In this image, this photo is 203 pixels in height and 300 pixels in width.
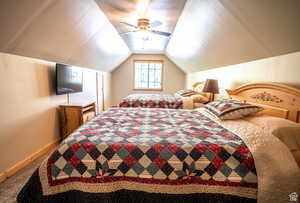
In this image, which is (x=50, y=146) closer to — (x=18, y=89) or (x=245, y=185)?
(x=18, y=89)

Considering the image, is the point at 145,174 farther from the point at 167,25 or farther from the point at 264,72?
the point at 167,25

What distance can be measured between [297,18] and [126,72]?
18.9 ft

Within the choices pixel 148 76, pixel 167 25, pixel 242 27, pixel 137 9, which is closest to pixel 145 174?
pixel 242 27

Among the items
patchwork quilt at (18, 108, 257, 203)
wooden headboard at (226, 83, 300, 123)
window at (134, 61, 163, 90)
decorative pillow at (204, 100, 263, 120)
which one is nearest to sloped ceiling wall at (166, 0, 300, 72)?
wooden headboard at (226, 83, 300, 123)

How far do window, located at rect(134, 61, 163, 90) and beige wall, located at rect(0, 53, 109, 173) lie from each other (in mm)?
4060

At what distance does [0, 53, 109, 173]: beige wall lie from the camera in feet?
6.19

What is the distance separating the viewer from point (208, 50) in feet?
9.81

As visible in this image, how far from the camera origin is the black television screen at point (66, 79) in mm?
2744

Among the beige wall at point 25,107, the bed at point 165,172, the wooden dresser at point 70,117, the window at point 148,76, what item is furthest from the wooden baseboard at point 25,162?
the window at point 148,76

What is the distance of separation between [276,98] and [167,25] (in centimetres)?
→ 251

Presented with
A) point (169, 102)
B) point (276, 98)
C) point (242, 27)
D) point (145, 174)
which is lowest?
point (145, 174)

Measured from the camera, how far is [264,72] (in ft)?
6.66

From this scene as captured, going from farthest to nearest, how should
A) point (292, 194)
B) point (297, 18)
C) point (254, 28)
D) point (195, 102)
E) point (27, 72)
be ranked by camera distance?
point (195, 102) → point (27, 72) → point (254, 28) → point (297, 18) → point (292, 194)

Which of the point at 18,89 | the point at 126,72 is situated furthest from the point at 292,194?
the point at 126,72
